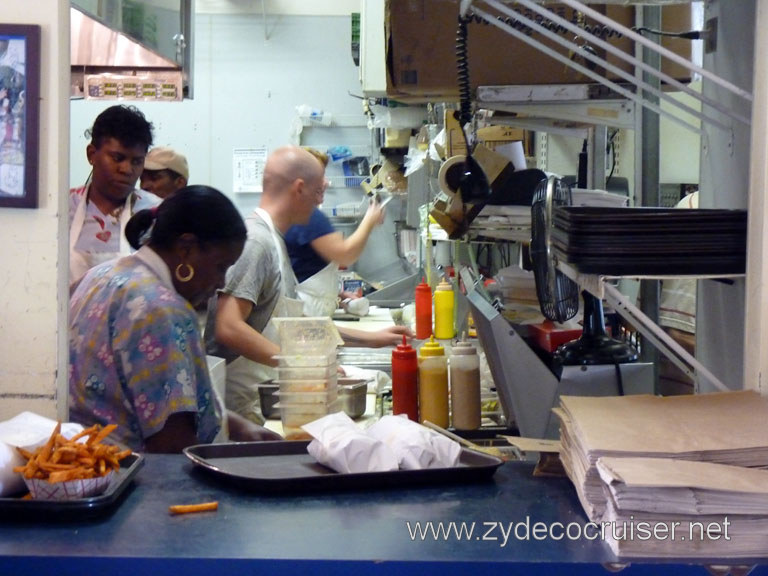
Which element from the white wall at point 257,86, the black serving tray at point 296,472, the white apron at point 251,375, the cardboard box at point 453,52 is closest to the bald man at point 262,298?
the white apron at point 251,375

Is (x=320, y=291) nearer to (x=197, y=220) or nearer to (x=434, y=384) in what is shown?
(x=434, y=384)

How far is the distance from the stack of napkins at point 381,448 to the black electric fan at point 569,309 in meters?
0.80

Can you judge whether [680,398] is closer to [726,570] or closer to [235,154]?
[726,570]

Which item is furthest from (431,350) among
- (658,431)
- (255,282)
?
(658,431)

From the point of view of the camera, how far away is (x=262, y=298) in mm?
3178

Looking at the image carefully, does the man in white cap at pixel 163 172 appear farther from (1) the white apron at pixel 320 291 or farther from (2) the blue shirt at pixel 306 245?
(1) the white apron at pixel 320 291

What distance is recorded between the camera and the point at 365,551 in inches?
48.4

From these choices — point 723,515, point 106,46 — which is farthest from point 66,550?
point 106,46

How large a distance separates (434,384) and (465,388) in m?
0.09

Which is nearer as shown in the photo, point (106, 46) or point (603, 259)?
point (603, 259)

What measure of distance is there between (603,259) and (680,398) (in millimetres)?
283

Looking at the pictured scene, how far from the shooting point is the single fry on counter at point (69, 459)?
4.39 ft

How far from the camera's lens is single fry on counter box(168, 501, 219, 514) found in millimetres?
1385

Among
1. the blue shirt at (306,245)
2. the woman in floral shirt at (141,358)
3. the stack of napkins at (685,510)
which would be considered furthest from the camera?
the blue shirt at (306,245)
